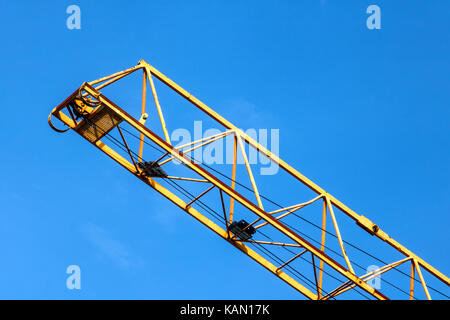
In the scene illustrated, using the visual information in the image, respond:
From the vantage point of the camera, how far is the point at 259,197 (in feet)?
92.5

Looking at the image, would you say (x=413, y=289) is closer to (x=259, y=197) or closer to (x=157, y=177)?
(x=259, y=197)

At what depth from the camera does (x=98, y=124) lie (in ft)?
96.2

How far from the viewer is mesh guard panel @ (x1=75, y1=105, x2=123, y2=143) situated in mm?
28531

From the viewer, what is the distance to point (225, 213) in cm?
2856

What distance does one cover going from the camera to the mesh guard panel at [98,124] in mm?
28531
